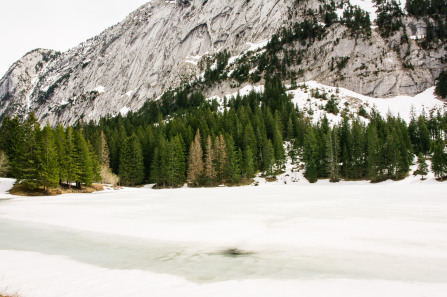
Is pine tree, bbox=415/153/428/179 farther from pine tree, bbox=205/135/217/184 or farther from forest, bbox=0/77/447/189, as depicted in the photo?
pine tree, bbox=205/135/217/184

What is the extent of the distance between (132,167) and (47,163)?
27.7 m

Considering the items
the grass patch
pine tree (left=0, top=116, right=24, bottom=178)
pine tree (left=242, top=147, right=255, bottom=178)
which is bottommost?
the grass patch

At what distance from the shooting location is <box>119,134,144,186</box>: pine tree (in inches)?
2633

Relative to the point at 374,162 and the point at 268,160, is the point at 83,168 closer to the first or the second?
the point at 268,160

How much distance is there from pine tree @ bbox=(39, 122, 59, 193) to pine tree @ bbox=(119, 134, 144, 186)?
977 inches

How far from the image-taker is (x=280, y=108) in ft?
372

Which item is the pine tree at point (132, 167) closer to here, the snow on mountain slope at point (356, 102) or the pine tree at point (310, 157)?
the pine tree at point (310, 157)

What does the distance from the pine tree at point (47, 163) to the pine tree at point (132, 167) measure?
81.4ft

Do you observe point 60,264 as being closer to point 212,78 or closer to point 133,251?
point 133,251

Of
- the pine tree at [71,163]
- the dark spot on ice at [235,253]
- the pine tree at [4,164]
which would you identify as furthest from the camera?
the pine tree at [4,164]

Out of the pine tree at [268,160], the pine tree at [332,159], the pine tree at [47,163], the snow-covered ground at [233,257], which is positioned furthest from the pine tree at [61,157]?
the pine tree at [332,159]

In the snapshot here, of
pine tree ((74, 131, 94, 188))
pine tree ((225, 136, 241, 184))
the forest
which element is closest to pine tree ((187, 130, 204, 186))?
the forest

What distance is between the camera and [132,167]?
67.2 meters

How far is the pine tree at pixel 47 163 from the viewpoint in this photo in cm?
3953
